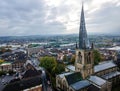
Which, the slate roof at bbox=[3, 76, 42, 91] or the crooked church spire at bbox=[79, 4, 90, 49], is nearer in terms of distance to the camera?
Answer: the slate roof at bbox=[3, 76, 42, 91]

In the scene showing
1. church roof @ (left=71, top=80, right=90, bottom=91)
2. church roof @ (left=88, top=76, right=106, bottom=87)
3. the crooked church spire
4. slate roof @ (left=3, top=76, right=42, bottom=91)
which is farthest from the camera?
the crooked church spire

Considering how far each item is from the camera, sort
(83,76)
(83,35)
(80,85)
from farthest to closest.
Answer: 1. (83,76)
2. (83,35)
3. (80,85)

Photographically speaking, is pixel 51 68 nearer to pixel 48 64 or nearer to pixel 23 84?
pixel 48 64

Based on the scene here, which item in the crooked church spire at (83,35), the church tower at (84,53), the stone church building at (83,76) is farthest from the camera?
the crooked church spire at (83,35)

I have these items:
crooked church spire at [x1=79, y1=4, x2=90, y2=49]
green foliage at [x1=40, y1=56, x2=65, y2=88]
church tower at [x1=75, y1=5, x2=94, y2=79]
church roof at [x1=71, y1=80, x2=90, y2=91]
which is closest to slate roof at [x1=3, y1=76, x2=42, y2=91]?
church roof at [x1=71, y1=80, x2=90, y2=91]

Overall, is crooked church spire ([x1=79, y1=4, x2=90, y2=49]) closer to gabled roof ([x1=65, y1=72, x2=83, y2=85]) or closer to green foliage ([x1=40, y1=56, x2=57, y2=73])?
gabled roof ([x1=65, y1=72, x2=83, y2=85])

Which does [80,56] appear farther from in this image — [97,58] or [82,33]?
[97,58]

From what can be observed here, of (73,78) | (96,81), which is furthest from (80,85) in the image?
(96,81)

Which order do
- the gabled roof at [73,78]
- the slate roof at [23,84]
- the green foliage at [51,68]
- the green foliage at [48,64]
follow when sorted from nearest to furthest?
the slate roof at [23,84] → the gabled roof at [73,78] → the green foliage at [51,68] → the green foliage at [48,64]

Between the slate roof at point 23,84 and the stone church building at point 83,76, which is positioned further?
the stone church building at point 83,76

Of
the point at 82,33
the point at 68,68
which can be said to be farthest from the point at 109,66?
the point at 82,33

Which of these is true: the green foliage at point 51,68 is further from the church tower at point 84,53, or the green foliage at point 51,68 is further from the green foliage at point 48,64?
the church tower at point 84,53

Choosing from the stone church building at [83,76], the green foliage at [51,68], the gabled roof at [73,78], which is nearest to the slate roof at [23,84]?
the stone church building at [83,76]
